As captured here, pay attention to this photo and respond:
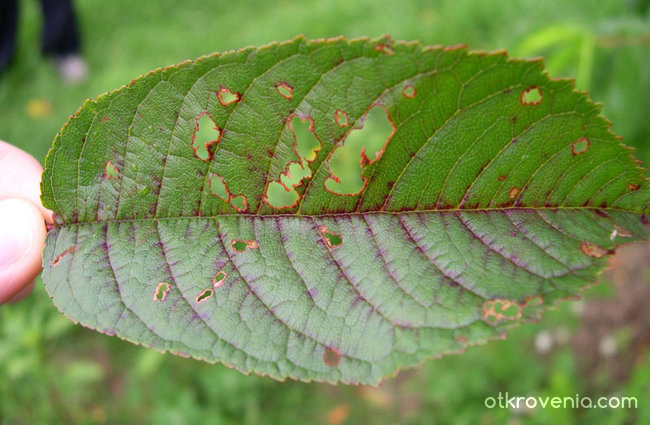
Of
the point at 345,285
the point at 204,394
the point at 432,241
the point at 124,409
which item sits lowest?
the point at 124,409

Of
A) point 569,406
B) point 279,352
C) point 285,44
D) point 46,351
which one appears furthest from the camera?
point 46,351

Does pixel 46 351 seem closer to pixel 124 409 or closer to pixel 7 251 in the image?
pixel 124 409

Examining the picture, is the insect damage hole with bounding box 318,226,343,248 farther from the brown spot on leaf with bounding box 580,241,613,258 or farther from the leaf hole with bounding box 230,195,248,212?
the brown spot on leaf with bounding box 580,241,613,258

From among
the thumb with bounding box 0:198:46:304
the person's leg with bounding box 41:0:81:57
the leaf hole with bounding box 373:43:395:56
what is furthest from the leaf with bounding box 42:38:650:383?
the person's leg with bounding box 41:0:81:57

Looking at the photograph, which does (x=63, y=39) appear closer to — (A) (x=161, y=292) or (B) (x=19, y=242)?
(B) (x=19, y=242)

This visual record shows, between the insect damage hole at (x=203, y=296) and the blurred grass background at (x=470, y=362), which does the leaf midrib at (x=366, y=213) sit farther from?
the blurred grass background at (x=470, y=362)

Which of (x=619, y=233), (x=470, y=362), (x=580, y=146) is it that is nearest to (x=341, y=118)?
(x=580, y=146)

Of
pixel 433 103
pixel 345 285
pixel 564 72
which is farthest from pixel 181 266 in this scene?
pixel 564 72
